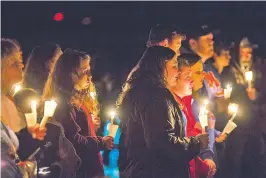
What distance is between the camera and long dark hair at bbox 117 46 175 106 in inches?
184

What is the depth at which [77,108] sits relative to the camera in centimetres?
517

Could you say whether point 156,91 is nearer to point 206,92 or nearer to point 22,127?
point 22,127

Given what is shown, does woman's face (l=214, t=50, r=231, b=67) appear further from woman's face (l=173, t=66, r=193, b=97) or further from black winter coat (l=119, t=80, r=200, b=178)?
black winter coat (l=119, t=80, r=200, b=178)

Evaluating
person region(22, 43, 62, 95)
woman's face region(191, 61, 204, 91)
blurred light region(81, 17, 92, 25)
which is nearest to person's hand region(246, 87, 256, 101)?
woman's face region(191, 61, 204, 91)

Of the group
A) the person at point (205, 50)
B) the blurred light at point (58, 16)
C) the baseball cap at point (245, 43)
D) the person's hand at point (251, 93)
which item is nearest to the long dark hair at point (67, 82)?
the person at point (205, 50)

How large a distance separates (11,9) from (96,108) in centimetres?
489

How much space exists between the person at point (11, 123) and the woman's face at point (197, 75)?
2.10 metres

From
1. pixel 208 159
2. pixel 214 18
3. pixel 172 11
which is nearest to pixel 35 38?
pixel 172 11

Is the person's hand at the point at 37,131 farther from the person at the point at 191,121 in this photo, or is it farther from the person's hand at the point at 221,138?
the person's hand at the point at 221,138

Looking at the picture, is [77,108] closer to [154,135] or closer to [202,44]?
[154,135]

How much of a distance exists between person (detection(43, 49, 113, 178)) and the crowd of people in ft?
0.03

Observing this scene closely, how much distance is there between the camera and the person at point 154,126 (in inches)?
176

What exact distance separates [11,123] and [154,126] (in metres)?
1.60

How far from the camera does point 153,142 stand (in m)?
4.48
